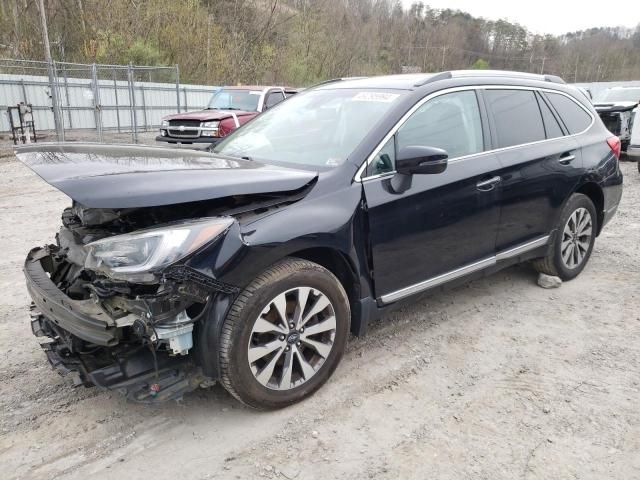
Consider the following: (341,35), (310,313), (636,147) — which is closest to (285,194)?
(310,313)

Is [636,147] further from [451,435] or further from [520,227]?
[451,435]

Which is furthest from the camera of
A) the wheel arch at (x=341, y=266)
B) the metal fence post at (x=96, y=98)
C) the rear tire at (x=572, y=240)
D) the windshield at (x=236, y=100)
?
the metal fence post at (x=96, y=98)

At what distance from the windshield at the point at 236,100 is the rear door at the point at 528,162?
835 centimetres

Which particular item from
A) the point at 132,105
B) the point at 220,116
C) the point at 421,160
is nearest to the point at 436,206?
the point at 421,160

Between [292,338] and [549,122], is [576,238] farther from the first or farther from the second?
[292,338]

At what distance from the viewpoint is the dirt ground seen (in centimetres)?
243

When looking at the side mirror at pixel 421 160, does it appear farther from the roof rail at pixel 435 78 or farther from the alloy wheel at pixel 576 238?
the alloy wheel at pixel 576 238

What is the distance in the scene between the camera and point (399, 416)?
9.21 feet

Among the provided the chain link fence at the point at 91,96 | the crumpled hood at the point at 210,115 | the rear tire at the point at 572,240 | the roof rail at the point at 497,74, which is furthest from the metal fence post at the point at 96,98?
the rear tire at the point at 572,240

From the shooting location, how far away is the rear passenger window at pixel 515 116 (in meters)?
3.90

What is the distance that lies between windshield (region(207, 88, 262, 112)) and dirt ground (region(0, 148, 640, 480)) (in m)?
8.61

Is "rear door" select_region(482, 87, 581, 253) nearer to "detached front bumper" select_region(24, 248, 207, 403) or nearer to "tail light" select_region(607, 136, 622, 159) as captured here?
"tail light" select_region(607, 136, 622, 159)

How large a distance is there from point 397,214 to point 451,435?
1279 millimetres

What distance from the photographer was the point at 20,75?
49.7ft
